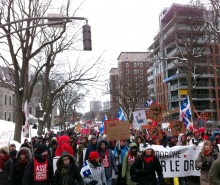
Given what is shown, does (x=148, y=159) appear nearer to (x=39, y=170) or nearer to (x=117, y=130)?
(x=39, y=170)

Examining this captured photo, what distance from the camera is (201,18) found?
73.8 ft

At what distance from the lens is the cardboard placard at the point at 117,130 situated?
1022 cm

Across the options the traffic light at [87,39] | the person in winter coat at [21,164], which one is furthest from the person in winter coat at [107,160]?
the traffic light at [87,39]

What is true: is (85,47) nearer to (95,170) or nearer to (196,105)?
(95,170)

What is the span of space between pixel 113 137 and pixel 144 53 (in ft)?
348

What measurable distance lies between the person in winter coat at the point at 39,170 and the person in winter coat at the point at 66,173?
0.89ft

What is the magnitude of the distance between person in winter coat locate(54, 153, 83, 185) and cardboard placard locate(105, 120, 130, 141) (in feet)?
13.7

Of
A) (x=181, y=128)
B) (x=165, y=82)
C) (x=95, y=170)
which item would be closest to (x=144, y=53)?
(x=165, y=82)

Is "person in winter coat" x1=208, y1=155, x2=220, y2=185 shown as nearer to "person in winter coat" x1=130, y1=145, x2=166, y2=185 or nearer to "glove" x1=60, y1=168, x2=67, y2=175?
"person in winter coat" x1=130, y1=145, x2=166, y2=185

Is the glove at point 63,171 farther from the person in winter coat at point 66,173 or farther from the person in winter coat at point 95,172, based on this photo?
the person in winter coat at point 95,172

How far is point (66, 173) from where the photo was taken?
233 inches

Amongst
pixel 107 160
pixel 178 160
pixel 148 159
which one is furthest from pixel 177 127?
pixel 148 159

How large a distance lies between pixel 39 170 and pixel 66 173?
0.55 metres

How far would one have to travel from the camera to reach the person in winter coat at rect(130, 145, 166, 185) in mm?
6410
